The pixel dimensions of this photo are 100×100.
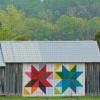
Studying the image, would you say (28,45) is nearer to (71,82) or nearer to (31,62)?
(31,62)

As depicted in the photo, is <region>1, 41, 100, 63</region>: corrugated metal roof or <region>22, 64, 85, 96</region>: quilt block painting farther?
<region>1, 41, 100, 63</region>: corrugated metal roof

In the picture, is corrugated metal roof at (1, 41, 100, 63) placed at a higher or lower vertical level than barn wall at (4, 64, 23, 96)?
higher

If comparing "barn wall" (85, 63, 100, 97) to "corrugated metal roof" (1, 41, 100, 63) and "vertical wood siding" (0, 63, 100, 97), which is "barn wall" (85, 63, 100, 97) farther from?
"corrugated metal roof" (1, 41, 100, 63)

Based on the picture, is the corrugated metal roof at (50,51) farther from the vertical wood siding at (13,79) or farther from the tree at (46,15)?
the tree at (46,15)

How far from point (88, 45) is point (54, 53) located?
106 inches

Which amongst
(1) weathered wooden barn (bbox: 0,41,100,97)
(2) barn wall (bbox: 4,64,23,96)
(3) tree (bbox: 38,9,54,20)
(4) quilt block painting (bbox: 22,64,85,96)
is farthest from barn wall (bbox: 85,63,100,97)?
(3) tree (bbox: 38,9,54,20)

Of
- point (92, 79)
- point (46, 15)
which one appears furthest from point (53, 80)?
point (46, 15)

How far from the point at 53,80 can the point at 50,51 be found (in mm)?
2214

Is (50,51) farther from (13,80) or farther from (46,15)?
(46,15)

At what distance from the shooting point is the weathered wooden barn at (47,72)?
2545cm

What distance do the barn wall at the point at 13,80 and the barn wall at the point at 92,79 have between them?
4.90 metres

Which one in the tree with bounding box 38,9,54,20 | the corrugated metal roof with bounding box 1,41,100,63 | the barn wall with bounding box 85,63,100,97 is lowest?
the tree with bounding box 38,9,54,20

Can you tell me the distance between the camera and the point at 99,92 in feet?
85.6

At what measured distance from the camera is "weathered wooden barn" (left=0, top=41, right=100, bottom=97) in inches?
1002
